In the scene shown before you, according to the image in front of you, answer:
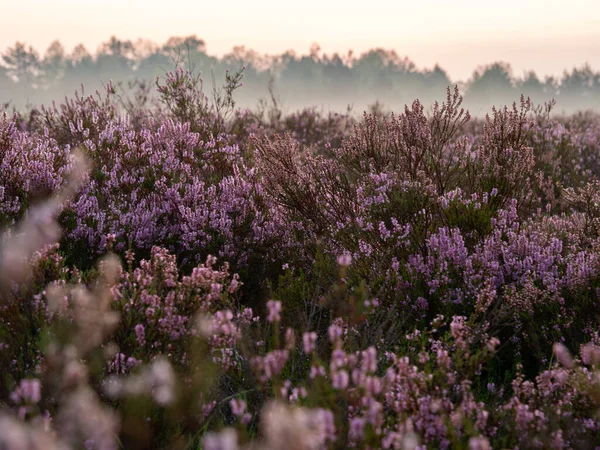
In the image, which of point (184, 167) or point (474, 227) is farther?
point (184, 167)

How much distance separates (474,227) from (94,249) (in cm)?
288

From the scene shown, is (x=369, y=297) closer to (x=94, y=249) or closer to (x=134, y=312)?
(x=134, y=312)

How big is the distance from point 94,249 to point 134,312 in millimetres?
1720

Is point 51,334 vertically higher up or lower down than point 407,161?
lower down

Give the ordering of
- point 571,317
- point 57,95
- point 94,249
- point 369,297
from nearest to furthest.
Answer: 1. point 571,317
2. point 369,297
3. point 94,249
4. point 57,95

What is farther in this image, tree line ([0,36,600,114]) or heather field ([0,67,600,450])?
tree line ([0,36,600,114])

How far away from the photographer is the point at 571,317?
10.8 feet

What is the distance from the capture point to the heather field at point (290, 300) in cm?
216

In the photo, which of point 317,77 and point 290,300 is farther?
point 317,77

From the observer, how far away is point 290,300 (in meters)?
4.02

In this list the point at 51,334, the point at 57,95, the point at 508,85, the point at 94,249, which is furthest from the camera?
the point at 508,85

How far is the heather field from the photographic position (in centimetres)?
216

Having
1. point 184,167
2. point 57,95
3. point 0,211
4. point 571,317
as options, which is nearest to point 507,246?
point 571,317

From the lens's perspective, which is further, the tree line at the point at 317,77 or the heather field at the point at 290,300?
the tree line at the point at 317,77
